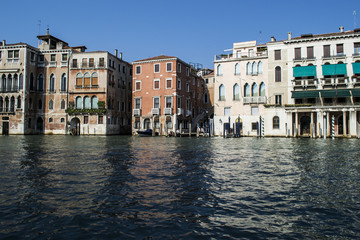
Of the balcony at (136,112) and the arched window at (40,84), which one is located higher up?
the arched window at (40,84)

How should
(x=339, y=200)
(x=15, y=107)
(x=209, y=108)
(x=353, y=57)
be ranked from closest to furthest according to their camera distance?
(x=339, y=200) → (x=353, y=57) → (x=15, y=107) → (x=209, y=108)

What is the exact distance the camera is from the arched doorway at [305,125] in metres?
36.4

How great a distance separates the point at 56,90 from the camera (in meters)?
44.6

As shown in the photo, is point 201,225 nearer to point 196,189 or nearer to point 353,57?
point 196,189

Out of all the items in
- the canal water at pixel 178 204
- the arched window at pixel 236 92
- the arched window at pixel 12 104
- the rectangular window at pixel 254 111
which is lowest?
the canal water at pixel 178 204

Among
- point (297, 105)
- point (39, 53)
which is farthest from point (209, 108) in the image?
point (39, 53)

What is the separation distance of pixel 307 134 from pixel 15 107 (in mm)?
39204

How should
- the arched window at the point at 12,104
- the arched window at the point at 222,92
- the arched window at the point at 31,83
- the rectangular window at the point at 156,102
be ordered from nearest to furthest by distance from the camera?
the arched window at the point at 222,92 → the rectangular window at the point at 156,102 → the arched window at the point at 12,104 → the arched window at the point at 31,83

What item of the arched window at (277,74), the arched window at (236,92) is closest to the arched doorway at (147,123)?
the arched window at (236,92)

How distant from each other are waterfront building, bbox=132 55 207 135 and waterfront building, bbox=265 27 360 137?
12155mm

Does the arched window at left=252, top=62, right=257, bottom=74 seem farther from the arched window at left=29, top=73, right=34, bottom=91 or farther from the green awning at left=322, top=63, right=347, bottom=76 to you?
the arched window at left=29, top=73, right=34, bottom=91

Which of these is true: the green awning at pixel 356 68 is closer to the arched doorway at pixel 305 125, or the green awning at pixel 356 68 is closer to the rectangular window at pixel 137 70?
the arched doorway at pixel 305 125

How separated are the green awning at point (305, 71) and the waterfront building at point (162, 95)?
15587 millimetres

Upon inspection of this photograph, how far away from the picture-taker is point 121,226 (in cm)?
464
